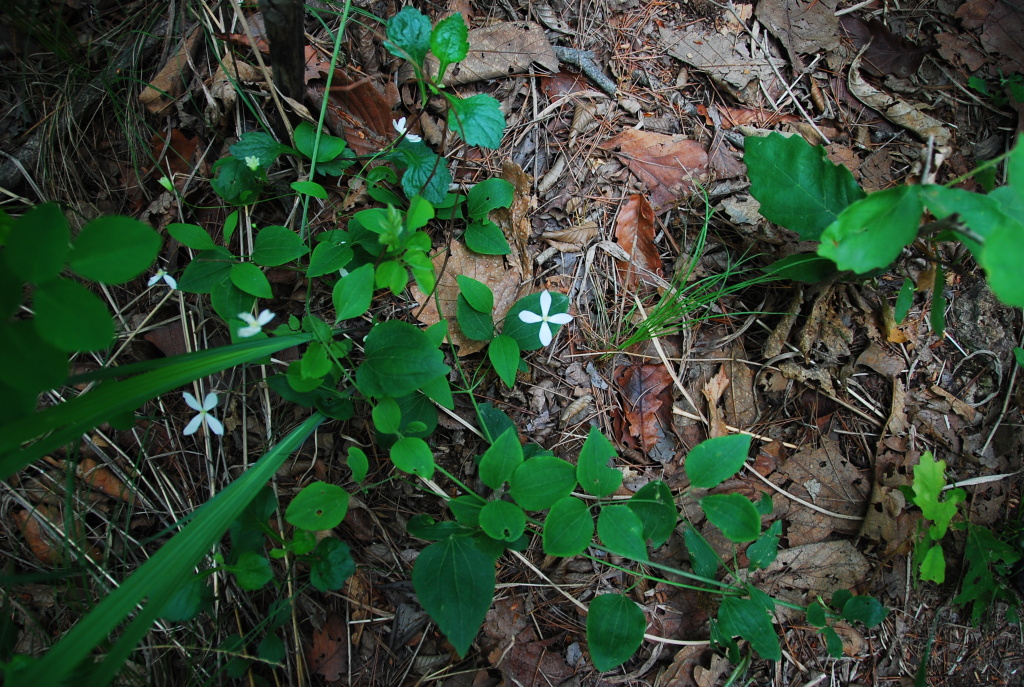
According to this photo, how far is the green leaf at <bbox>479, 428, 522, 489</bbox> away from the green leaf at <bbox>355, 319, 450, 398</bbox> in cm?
27

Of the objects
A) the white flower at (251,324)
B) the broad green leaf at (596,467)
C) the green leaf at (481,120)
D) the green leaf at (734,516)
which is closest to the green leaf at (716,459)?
the green leaf at (734,516)

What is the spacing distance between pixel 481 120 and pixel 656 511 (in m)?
1.33

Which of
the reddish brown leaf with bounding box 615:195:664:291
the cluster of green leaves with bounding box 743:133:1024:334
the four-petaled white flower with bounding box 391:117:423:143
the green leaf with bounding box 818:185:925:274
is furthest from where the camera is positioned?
the reddish brown leaf with bounding box 615:195:664:291

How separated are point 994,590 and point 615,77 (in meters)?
2.30

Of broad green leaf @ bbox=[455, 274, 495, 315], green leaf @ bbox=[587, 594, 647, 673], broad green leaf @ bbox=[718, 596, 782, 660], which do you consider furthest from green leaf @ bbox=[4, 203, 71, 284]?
broad green leaf @ bbox=[718, 596, 782, 660]

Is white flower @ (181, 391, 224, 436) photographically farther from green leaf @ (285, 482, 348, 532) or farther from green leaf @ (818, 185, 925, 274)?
green leaf @ (818, 185, 925, 274)

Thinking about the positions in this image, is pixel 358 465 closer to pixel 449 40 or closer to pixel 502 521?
pixel 502 521

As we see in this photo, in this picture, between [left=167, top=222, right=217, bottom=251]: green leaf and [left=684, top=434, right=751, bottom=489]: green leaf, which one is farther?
[left=167, top=222, right=217, bottom=251]: green leaf

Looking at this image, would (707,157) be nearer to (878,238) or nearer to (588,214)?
(588,214)

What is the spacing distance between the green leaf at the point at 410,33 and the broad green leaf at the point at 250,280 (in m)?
0.83

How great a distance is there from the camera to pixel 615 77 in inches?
85.2

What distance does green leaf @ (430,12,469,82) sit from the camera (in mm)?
1610

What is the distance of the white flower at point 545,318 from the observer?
176 centimetres

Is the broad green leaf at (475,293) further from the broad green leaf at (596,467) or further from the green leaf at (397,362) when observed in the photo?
the broad green leaf at (596,467)
